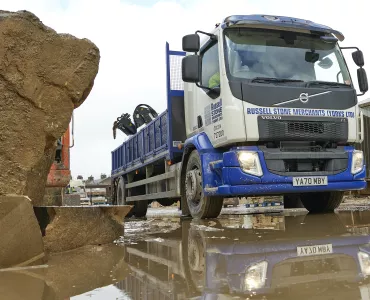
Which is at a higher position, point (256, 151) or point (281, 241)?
point (256, 151)

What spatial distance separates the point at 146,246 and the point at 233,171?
165cm

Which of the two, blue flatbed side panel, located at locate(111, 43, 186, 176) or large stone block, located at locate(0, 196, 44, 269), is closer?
large stone block, located at locate(0, 196, 44, 269)

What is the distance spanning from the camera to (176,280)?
2299mm

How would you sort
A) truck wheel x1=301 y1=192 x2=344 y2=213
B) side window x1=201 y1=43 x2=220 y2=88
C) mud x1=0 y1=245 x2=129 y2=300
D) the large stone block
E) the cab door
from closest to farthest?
mud x1=0 y1=245 x2=129 y2=300, the large stone block, the cab door, side window x1=201 y1=43 x2=220 y2=88, truck wheel x1=301 y1=192 x2=344 y2=213

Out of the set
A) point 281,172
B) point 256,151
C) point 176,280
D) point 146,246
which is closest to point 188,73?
point 256,151

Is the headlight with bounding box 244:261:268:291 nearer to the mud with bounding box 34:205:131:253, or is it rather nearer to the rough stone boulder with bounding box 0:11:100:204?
the mud with bounding box 34:205:131:253

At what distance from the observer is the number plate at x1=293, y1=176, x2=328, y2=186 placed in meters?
5.07

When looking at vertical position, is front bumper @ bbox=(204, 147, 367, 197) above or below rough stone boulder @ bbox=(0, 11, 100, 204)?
below

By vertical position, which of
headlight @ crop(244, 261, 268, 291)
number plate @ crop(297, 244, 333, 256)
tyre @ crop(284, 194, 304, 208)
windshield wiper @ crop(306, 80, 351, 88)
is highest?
windshield wiper @ crop(306, 80, 351, 88)

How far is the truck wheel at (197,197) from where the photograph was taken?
225 inches

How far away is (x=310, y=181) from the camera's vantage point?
5133 millimetres

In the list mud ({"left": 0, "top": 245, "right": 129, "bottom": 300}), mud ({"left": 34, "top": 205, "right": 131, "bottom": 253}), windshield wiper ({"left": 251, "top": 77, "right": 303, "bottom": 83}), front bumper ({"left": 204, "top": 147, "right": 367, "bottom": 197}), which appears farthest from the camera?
windshield wiper ({"left": 251, "top": 77, "right": 303, "bottom": 83})

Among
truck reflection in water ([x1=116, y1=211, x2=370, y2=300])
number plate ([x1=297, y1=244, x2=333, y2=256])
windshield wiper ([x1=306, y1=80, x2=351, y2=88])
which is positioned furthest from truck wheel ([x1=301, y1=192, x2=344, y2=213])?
number plate ([x1=297, y1=244, x2=333, y2=256])

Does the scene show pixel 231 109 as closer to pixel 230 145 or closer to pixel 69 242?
pixel 230 145
